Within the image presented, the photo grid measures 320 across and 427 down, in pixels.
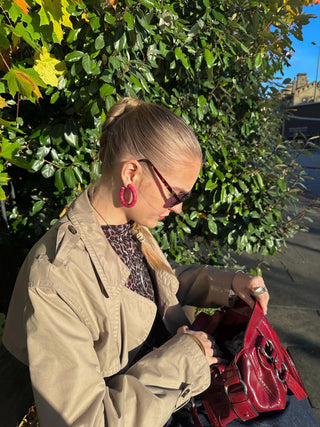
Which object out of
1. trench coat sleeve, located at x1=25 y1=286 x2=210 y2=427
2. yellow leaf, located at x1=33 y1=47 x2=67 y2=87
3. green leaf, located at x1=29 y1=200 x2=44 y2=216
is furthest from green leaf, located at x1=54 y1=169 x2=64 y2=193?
trench coat sleeve, located at x1=25 y1=286 x2=210 y2=427

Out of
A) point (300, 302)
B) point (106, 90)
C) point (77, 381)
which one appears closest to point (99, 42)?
point (106, 90)

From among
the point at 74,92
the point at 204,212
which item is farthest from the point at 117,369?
the point at 204,212

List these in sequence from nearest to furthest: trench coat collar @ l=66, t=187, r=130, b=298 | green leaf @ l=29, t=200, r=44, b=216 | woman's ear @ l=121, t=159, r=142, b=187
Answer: trench coat collar @ l=66, t=187, r=130, b=298, woman's ear @ l=121, t=159, r=142, b=187, green leaf @ l=29, t=200, r=44, b=216

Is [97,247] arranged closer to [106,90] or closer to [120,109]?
[120,109]

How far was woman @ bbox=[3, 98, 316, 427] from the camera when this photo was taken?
99 cm

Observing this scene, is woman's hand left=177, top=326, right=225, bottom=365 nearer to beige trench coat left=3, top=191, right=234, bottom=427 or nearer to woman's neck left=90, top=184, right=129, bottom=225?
beige trench coat left=3, top=191, right=234, bottom=427

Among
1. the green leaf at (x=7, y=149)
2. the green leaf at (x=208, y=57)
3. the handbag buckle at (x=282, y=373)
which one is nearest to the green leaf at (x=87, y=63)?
the green leaf at (x=7, y=149)

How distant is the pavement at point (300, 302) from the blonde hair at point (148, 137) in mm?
2148

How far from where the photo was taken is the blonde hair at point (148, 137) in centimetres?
133

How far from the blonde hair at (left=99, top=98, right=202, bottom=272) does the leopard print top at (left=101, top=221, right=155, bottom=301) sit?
0.82 feet

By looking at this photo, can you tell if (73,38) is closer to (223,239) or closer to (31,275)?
(31,275)

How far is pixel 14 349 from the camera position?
1253mm

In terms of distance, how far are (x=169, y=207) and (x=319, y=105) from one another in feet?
126

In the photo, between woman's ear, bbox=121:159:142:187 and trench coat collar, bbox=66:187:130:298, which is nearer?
trench coat collar, bbox=66:187:130:298
